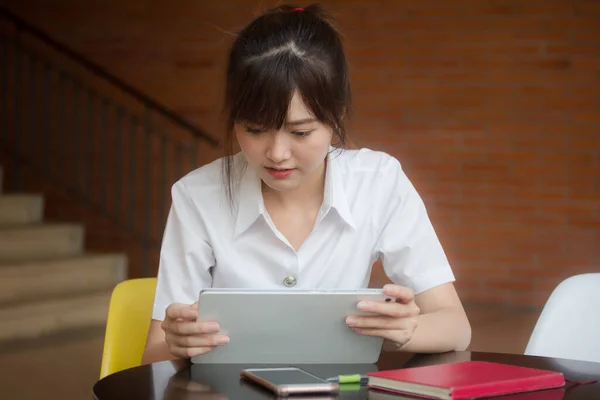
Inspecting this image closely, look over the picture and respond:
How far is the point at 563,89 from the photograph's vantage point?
5.44 meters

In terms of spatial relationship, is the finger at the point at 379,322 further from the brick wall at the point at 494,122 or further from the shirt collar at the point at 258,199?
the brick wall at the point at 494,122

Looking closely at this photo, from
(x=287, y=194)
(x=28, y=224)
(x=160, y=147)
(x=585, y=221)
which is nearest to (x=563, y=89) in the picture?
(x=585, y=221)

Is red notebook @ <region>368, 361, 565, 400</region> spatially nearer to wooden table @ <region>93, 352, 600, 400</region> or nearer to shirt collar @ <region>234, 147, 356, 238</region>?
wooden table @ <region>93, 352, 600, 400</region>

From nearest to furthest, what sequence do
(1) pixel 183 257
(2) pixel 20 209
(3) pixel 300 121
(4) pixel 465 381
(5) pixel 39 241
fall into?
1. (4) pixel 465 381
2. (3) pixel 300 121
3. (1) pixel 183 257
4. (5) pixel 39 241
5. (2) pixel 20 209

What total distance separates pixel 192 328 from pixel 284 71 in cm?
46

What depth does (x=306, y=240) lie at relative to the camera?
5.50 ft

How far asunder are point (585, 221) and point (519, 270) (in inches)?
19.7

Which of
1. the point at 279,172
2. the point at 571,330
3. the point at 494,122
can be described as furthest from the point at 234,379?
the point at 494,122

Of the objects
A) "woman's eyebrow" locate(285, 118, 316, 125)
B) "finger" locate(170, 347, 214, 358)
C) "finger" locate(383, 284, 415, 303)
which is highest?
"woman's eyebrow" locate(285, 118, 316, 125)

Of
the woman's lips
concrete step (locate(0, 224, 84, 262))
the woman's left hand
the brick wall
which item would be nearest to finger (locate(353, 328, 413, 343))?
the woman's left hand

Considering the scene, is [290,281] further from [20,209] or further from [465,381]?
[20,209]

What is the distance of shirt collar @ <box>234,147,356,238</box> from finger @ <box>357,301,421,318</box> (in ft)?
1.20

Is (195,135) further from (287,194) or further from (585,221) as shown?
(287,194)

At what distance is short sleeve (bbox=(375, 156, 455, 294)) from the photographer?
1656 millimetres
